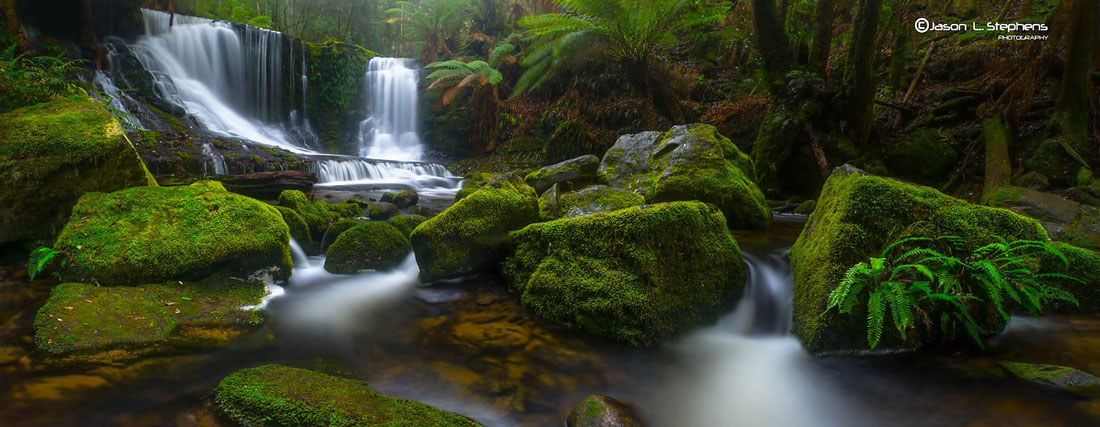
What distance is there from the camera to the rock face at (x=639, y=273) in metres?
3.07

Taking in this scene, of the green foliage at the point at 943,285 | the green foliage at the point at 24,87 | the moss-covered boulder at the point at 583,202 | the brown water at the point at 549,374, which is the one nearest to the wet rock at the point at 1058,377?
the brown water at the point at 549,374

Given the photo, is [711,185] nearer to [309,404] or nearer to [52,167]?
[309,404]

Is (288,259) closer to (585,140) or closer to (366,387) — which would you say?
(366,387)

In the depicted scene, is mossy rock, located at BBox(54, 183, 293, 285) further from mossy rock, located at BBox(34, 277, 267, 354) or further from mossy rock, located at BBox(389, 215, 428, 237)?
mossy rock, located at BBox(389, 215, 428, 237)

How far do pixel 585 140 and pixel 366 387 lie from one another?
9.85 meters

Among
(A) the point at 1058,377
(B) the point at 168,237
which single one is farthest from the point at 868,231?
(B) the point at 168,237

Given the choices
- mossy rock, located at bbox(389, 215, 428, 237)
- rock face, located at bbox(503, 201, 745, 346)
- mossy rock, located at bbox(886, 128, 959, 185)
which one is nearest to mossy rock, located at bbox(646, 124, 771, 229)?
rock face, located at bbox(503, 201, 745, 346)

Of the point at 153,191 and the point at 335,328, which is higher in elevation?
the point at 153,191

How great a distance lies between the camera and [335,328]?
3.40m

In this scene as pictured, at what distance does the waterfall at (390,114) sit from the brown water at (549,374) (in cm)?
1247

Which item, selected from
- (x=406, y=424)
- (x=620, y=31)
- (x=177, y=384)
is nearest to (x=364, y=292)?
(x=177, y=384)

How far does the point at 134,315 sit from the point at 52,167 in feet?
7.05

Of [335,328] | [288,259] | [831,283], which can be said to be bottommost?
[335,328]

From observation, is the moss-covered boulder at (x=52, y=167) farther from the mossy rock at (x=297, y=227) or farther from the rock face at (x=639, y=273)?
the rock face at (x=639, y=273)
